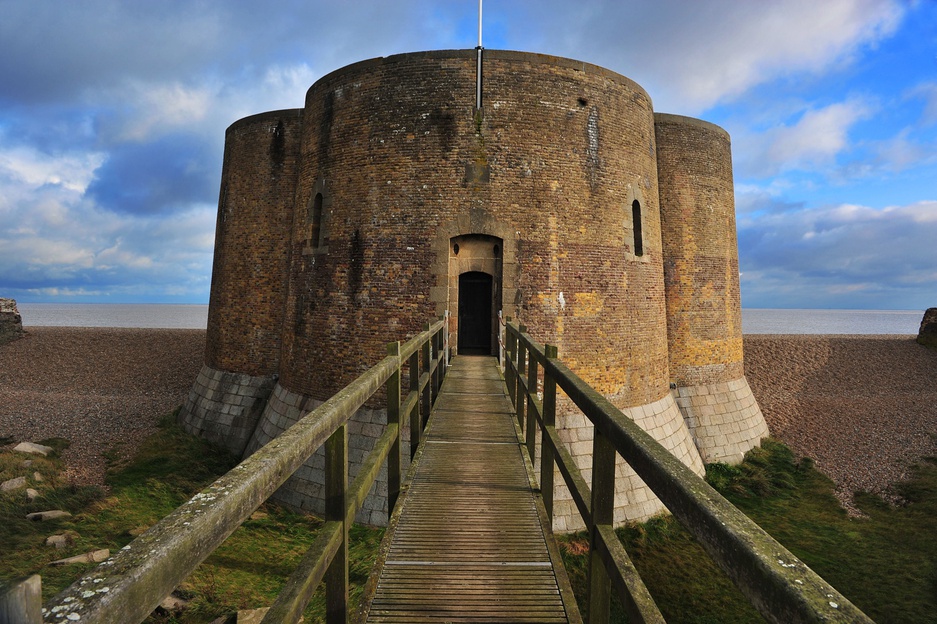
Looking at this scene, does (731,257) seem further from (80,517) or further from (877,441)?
(80,517)

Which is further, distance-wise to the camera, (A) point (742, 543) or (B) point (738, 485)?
(B) point (738, 485)

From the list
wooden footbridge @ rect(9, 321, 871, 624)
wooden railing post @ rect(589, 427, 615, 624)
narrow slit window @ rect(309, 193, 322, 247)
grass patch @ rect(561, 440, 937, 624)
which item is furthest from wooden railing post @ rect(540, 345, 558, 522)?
narrow slit window @ rect(309, 193, 322, 247)

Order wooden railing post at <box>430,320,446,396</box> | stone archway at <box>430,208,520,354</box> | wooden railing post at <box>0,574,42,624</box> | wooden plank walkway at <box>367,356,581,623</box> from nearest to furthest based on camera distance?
wooden railing post at <box>0,574,42,624</box> < wooden plank walkway at <box>367,356,581,623</box> < wooden railing post at <box>430,320,446,396</box> < stone archway at <box>430,208,520,354</box>

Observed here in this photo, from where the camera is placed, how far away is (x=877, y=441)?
46.5 feet

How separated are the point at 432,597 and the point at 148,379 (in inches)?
817

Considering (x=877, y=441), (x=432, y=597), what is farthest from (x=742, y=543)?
(x=877, y=441)

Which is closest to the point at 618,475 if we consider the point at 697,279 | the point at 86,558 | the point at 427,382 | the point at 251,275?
the point at 427,382

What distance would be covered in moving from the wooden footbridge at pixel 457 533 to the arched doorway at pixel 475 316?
19.8ft

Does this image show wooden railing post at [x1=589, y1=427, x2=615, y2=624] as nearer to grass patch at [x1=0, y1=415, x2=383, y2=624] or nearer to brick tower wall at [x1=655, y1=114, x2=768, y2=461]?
grass patch at [x1=0, y1=415, x2=383, y2=624]

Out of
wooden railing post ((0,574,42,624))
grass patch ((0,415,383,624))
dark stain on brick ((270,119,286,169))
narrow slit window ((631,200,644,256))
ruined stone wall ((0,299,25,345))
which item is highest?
dark stain on brick ((270,119,286,169))

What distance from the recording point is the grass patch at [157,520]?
21.8 ft

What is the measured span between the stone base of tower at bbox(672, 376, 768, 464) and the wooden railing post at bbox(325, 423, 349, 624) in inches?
490

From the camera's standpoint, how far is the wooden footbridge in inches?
37.9

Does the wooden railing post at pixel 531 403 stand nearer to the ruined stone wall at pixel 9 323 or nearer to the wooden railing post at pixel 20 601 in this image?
the wooden railing post at pixel 20 601
